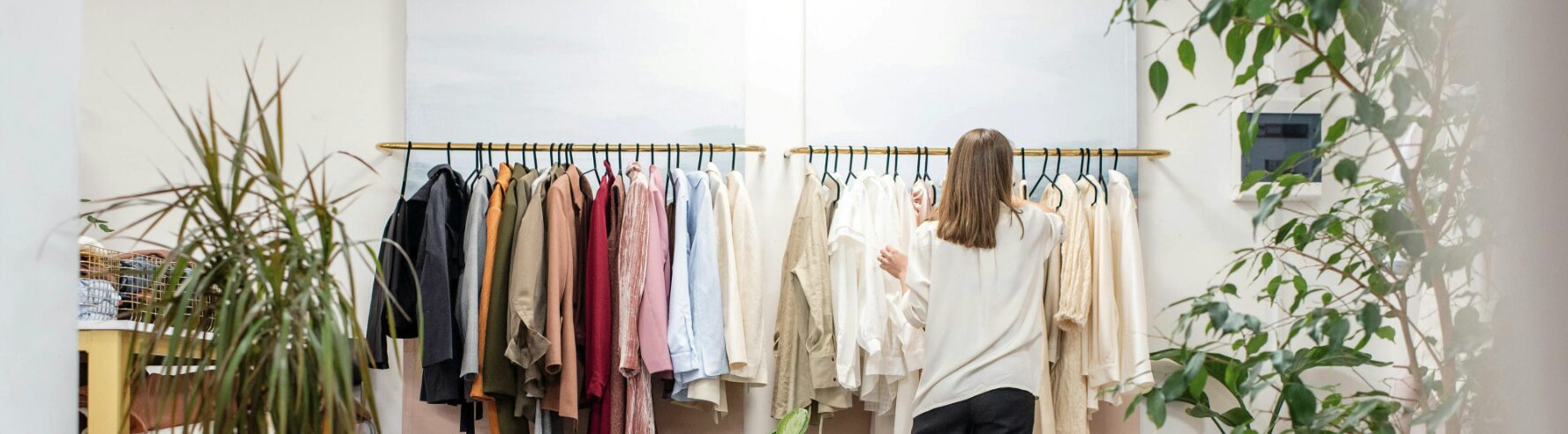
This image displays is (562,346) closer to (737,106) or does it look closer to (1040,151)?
(737,106)

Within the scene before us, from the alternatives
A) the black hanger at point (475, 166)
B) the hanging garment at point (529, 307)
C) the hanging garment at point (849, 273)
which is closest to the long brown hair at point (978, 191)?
the hanging garment at point (849, 273)

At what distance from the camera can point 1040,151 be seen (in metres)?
3.52

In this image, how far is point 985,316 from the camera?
101 inches

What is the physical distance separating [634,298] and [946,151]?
1.06m

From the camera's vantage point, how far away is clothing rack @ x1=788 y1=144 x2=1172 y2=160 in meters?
3.48

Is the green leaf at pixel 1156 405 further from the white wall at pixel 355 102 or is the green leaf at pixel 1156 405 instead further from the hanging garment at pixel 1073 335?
the white wall at pixel 355 102

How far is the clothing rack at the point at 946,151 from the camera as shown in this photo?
348 centimetres

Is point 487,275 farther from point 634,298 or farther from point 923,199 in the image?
point 923,199

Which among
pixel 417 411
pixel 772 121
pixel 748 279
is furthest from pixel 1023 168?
pixel 417 411

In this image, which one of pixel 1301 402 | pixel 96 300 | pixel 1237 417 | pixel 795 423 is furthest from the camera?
pixel 795 423

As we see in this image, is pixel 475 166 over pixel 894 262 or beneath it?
over

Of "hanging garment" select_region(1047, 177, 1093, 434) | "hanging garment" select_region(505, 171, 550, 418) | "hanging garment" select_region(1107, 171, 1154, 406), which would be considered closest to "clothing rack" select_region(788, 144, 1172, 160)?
"hanging garment" select_region(1107, 171, 1154, 406)

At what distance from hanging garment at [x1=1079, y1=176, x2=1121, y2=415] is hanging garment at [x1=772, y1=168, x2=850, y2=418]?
28.8 inches

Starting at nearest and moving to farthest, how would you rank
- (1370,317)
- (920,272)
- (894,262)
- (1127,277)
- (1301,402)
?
(1370,317)
(1301,402)
(920,272)
(894,262)
(1127,277)
